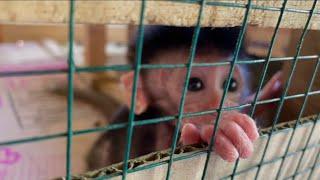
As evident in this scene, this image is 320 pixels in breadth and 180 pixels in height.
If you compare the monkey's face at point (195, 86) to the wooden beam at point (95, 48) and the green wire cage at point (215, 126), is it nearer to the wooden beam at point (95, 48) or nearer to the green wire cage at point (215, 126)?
the green wire cage at point (215, 126)

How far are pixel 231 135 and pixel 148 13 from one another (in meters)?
0.18

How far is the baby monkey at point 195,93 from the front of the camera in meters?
0.36

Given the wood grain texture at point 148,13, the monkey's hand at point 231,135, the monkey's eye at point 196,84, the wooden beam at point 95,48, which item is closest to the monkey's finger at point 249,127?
the monkey's hand at point 231,135

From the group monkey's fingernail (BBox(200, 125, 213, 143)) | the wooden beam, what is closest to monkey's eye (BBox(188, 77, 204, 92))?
monkey's fingernail (BBox(200, 125, 213, 143))

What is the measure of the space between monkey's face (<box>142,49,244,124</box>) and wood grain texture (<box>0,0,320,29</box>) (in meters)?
0.16

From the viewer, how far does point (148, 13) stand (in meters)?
0.24

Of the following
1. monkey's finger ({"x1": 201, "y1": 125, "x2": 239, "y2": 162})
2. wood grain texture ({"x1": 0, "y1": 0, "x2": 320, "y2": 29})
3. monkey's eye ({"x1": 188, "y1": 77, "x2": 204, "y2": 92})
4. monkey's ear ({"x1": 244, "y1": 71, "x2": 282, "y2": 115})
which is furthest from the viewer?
monkey's eye ({"x1": 188, "y1": 77, "x2": 204, "y2": 92})

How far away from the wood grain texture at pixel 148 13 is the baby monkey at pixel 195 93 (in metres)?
0.04

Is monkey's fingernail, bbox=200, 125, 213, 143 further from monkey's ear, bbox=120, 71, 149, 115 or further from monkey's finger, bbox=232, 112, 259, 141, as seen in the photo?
monkey's ear, bbox=120, 71, 149, 115

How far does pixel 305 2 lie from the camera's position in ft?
1.05

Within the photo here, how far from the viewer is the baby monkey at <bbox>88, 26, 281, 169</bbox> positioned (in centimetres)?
36

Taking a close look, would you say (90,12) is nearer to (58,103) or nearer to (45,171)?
(45,171)

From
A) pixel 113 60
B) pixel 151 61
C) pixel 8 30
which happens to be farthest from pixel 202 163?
pixel 8 30

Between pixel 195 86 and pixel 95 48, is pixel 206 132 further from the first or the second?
pixel 95 48
